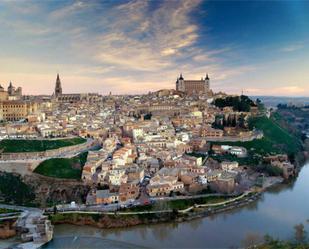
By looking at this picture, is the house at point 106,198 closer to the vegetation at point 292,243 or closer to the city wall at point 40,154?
the city wall at point 40,154

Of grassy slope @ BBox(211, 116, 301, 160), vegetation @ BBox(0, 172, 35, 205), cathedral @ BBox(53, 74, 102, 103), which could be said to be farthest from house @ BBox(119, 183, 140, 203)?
cathedral @ BBox(53, 74, 102, 103)

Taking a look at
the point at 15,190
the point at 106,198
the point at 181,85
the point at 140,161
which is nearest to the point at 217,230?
the point at 106,198

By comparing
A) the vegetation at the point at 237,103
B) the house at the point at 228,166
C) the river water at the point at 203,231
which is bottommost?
the river water at the point at 203,231

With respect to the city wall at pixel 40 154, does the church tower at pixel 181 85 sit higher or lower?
higher

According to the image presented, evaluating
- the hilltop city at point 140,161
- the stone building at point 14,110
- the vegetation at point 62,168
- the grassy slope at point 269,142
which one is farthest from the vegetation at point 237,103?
the vegetation at point 62,168

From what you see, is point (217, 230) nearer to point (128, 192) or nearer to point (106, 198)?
point (128, 192)

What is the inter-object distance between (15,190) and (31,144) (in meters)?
2.50

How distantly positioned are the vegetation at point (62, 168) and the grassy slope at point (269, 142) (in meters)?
5.35

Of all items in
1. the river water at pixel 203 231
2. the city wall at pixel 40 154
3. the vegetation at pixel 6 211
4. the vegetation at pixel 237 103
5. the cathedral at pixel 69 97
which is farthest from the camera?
the cathedral at pixel 69 97

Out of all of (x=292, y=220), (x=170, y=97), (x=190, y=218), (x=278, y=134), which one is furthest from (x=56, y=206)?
(x=170, y=97)

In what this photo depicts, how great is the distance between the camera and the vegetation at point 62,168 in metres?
9.77

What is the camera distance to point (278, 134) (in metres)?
15.4

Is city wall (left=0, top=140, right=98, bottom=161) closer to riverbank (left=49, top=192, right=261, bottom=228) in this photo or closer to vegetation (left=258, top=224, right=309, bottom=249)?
riverbank (left=49, top=192, right=261, bottom=228)

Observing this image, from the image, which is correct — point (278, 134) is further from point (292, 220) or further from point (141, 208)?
point (141, 208)
